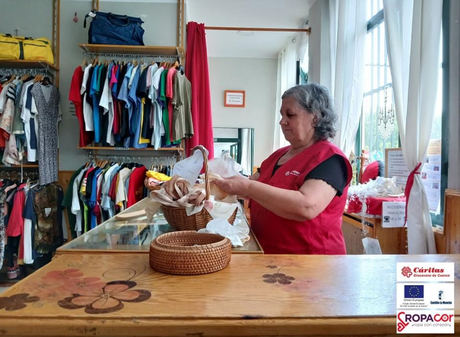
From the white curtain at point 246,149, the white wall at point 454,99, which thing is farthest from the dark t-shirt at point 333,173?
the white curtain at point 246,149

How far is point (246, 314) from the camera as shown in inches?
24.0

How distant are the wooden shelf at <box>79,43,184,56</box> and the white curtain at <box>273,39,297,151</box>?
5.90 ft

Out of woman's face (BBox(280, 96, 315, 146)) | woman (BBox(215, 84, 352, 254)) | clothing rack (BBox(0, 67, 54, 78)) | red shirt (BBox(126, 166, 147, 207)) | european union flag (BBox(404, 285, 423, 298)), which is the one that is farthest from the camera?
clothing rack (BBox(0, 67, 54, 78))

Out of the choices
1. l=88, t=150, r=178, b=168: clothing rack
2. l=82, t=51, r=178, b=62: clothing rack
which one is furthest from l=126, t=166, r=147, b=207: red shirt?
l=82, t=51, r=178, b=62: clothing rack

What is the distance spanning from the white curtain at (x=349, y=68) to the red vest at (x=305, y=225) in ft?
5.53

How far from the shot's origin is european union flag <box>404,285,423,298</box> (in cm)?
70

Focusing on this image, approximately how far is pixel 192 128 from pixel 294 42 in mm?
2252

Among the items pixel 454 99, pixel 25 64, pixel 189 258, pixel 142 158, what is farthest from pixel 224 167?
pixel 25 64

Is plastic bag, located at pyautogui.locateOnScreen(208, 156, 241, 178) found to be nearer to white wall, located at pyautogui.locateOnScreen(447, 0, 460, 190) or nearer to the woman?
the woman

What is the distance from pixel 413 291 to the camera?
28.1 inches

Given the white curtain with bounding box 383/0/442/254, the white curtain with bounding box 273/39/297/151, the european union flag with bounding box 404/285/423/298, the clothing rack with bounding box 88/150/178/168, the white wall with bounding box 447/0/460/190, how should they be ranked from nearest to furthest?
→ the european union flag with bounding box 404/285/423/298
the white wall with bounding box 447/0/460/190
the white curtain with bounding box 383/0/442/254
the clothing rack with bounding box 88/150/178/168
the white curtain with bounding box 273/39/297/151

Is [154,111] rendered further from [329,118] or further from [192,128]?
[329,118]

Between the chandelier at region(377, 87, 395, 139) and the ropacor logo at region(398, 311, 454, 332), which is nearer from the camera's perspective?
the ropacor logo at region(398, 311, 454, 332)

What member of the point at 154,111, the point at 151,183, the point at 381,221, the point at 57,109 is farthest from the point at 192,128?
the point at 381,221
